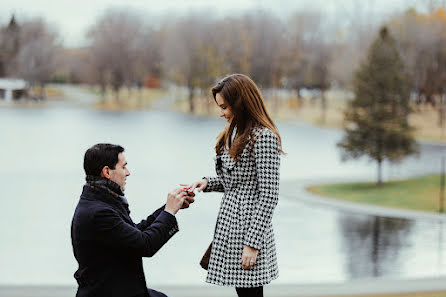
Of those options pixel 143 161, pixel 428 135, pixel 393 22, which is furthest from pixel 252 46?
pixel 143 161

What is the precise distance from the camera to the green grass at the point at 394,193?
1809 centimetres

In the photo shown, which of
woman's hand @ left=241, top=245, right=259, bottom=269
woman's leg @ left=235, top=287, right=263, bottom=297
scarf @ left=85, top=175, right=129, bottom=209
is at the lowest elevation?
woman's leg @ left=235, top=287, right=263, bottom=297

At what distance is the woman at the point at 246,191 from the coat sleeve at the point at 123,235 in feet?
1.03

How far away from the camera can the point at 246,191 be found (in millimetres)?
3074

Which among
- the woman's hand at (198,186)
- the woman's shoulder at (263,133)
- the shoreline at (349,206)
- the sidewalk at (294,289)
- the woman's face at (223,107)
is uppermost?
the woman's face at (223,107)

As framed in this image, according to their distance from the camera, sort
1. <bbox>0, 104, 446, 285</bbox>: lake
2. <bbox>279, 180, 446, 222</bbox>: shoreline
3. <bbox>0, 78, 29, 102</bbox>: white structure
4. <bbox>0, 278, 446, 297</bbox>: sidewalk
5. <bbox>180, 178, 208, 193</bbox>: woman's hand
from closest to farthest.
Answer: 1. <bbox>180, 178, 208, 193</bbox>: woman's hand
2. <bbox>0, 278, 446, 297</bbox>: sidewalk
3. <bbox>0, 104, 446, 285</bbox>: lake
4. <bbox>279, 180, 446, 222</bbox>: shoreline
5. <bbox>0, 78, 29, 102</bbox>: white structure

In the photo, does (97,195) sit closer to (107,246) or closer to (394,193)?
(107,246)

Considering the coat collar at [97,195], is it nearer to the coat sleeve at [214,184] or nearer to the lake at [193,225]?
the coat sleeve at [214,184]

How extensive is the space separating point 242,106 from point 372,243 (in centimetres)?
900

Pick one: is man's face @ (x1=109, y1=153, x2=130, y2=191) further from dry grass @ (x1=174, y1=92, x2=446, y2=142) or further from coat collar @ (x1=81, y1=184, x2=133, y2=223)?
dry grass @ (x1=174, y1=92, x2=446, y2=142)

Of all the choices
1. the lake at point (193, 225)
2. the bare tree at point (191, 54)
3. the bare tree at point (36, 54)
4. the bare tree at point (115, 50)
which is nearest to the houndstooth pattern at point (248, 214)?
the lake at point (193, 225)

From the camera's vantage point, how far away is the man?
289 cm

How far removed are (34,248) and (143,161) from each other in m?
17.5

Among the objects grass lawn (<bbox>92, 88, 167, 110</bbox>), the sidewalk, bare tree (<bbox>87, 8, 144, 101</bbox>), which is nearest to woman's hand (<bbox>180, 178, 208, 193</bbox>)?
the sidewalk
